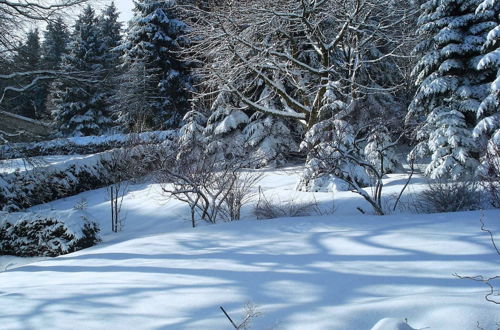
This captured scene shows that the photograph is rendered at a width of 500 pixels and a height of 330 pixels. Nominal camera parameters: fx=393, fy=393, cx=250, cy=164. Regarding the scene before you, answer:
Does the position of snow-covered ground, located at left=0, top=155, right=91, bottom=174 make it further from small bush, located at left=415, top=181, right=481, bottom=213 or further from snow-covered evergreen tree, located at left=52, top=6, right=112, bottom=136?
snow-covered evergreen tree, located at left=52, top=6, right=112, bottom=136

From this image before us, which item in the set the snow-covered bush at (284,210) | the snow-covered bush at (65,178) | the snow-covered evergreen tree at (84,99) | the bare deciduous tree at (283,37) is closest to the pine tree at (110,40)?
the snow-covered evergreen tree at (84,99)

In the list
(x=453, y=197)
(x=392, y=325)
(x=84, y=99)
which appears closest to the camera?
(x=392, y=325)

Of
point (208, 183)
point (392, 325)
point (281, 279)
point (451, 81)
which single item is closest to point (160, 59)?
point (451, 81)

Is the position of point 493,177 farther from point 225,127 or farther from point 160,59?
point 160,59

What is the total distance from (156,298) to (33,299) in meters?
1.21

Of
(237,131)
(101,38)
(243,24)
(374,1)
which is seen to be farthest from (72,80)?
(101,38)

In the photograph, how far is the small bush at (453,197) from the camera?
665cm

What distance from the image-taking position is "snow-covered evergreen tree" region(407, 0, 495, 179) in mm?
11742

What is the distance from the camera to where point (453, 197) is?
6.68 m

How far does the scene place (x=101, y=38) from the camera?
92.7ft

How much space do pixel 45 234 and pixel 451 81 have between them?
12251 millimetres

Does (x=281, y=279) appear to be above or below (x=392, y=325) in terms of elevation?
below

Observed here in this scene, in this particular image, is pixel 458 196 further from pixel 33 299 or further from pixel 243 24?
pixel 243 24

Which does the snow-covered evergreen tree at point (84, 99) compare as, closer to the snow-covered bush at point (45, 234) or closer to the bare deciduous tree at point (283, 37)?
the bare deciduous tree at point (283, 37)
